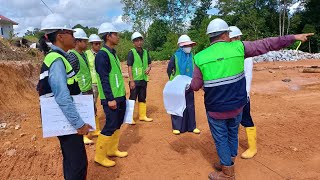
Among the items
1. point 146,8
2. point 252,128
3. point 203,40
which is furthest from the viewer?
point 146,8

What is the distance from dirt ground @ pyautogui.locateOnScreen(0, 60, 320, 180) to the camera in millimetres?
4184

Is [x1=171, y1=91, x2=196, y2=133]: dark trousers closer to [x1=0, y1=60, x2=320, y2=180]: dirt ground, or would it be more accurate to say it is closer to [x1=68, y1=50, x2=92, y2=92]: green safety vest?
[x1=0, y1=60, x2=320, y2=180]: dirt ground

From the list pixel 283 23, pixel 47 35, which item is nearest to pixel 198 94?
pixel 47 35

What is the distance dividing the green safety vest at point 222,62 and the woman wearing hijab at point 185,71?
6.90 ft

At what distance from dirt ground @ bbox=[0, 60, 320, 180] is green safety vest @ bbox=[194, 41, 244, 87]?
4.71ft

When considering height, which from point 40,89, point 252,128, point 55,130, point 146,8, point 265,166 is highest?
point 146,8

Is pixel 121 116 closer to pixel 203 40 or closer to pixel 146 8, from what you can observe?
pixel 203 40

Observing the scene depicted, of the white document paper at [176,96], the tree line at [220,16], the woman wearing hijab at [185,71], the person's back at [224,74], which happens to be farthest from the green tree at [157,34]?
the person's back at [224,74]

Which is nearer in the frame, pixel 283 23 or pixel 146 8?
pixel 283 23

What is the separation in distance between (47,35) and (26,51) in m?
15.3

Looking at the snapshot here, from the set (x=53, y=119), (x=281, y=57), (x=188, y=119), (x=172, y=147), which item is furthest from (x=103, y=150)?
(x=281, y=57)

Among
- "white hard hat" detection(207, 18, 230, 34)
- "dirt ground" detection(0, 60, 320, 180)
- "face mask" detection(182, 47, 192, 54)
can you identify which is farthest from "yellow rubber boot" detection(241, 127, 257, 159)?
"face mask" detection(182, 47, 192, 54)

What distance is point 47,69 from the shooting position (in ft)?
8.84

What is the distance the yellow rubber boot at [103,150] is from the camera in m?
4.32
